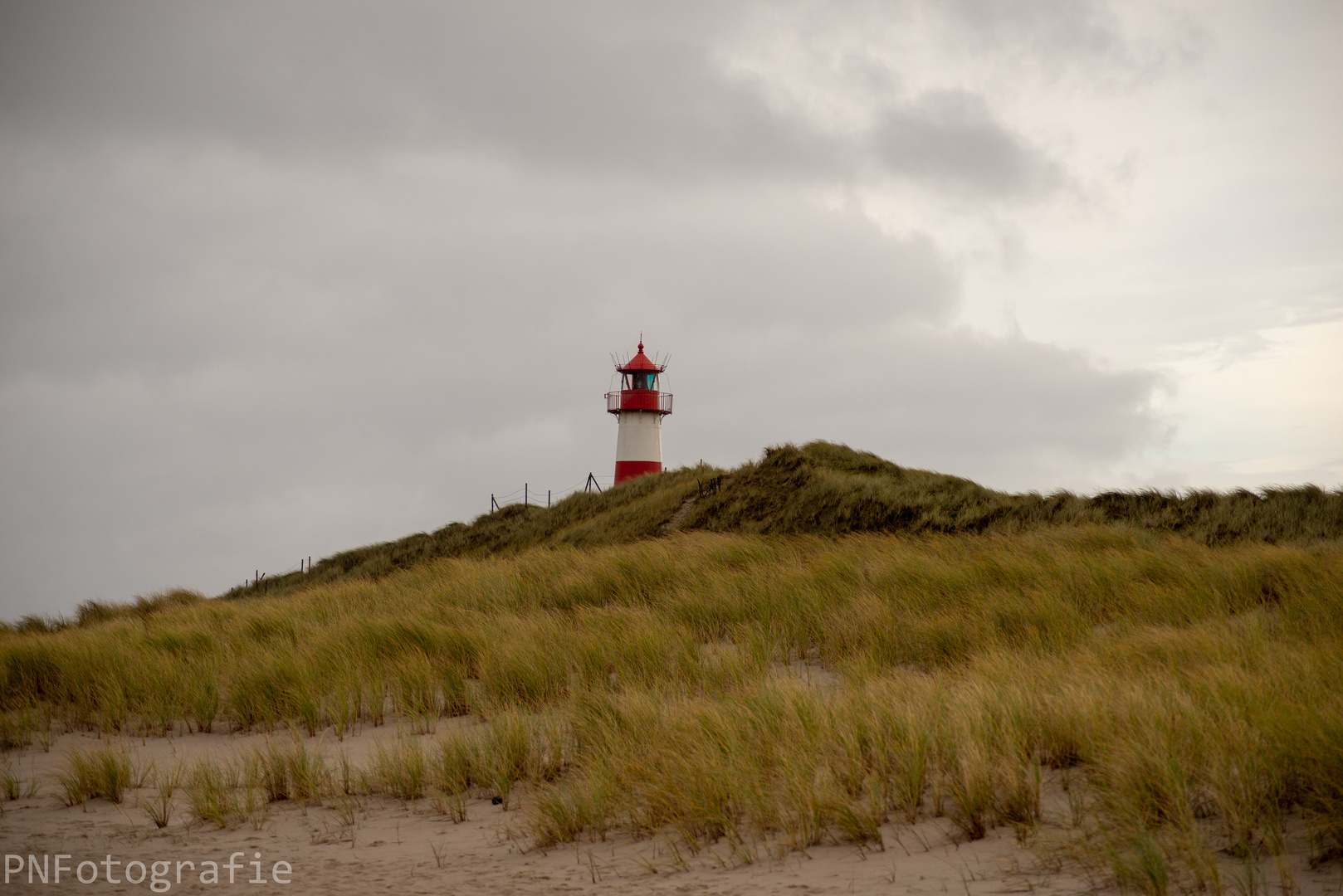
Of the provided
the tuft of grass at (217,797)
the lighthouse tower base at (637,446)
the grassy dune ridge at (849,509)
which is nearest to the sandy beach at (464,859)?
the tuft of grass at (217,797)

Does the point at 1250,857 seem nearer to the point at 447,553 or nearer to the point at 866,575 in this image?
the point at 866,575

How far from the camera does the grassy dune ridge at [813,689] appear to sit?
12.1ft

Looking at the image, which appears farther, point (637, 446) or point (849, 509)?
point (637, 446)

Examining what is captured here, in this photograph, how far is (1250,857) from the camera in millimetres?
3061

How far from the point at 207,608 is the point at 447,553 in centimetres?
1085

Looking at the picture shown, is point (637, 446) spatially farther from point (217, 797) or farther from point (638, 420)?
point (217, 797)

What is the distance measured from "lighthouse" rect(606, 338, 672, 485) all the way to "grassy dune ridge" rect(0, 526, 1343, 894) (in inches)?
780

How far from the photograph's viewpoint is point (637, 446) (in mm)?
32375

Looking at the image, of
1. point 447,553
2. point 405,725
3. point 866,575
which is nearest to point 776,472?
point 866,575

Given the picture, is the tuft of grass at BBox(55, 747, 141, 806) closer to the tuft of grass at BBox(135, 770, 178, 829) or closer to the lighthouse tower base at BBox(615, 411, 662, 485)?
the tuft of grass at BBox(135, 770, 178, 829)

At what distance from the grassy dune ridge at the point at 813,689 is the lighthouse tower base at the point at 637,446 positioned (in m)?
19.7

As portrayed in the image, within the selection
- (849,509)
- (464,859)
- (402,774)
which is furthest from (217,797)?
(849,509)

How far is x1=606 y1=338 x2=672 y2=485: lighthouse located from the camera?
106 ft

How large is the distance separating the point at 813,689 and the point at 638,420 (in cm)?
2723
